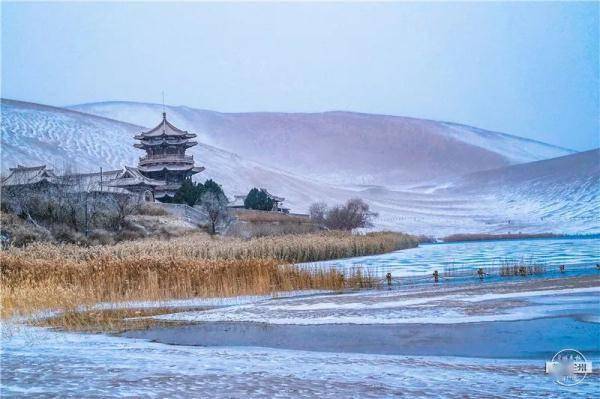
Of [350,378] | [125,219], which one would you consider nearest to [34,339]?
[350,378]

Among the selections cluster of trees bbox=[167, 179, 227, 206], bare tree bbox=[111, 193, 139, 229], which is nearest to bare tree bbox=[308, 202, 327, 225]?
cluster of trees bbox=[167, 179, 227, 206]

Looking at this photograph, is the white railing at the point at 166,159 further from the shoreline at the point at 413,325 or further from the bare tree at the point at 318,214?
the shoreline at the point at 413,325

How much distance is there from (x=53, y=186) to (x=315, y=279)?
26071mm

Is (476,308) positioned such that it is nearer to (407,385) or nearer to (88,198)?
(407,385)

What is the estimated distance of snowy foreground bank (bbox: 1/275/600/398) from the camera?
5.90 m

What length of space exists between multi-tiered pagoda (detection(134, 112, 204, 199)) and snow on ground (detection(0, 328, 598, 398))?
137 ft

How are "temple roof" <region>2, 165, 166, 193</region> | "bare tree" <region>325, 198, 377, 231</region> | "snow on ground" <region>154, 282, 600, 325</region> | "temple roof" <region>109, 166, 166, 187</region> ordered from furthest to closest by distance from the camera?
"bare tree" <region>325, 198, 377, 231</region>, "temple roof" <region>109, 166, 166, 187</region>, "temple roof" <region>2, 165, 166, 193</region>, "snow on ground" <region>154, 282, 600, 325</region>

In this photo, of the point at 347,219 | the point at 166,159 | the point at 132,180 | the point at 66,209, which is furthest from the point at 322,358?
the point at 166,159

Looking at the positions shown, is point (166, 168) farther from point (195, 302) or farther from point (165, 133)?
point (195, 302)

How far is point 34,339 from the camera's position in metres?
8.88

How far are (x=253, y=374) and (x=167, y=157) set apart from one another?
46456mm

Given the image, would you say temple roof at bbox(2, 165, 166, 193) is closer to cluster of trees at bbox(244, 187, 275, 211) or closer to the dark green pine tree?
the dark green pine tree

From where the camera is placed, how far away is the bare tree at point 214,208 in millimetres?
37062

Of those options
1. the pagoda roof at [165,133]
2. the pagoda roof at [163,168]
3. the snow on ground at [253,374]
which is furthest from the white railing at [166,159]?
the snow on ground at [253,374]
